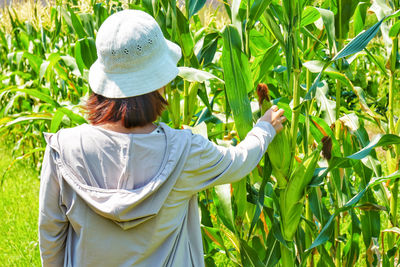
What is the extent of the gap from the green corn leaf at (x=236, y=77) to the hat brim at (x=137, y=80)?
9.4 inches

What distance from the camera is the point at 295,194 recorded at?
1.73 meters

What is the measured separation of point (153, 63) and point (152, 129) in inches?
6.9

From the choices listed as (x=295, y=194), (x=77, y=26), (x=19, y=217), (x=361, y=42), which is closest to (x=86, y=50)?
Answer: (x=77, y=26)

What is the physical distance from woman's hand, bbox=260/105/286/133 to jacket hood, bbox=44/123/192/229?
27 cm

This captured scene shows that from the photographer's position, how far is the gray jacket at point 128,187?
4.79 feet

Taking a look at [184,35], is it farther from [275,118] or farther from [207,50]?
[275,118]

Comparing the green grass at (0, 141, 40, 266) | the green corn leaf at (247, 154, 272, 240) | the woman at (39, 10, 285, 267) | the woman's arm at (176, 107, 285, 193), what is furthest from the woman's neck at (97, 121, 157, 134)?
the green grass at (0, 141, 40, 266)

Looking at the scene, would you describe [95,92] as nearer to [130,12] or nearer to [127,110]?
[127,110]

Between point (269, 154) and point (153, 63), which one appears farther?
point (269, 154)

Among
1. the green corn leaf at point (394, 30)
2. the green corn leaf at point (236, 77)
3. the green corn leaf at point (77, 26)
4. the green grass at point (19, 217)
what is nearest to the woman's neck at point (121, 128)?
the green corn leaf at point (236, 77)

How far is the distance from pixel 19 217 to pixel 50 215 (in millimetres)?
2446

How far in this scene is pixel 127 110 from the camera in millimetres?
1450

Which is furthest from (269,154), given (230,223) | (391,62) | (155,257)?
(391,62)

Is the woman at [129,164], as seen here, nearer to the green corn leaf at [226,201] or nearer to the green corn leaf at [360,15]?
the green corn leaf at [226,201]
